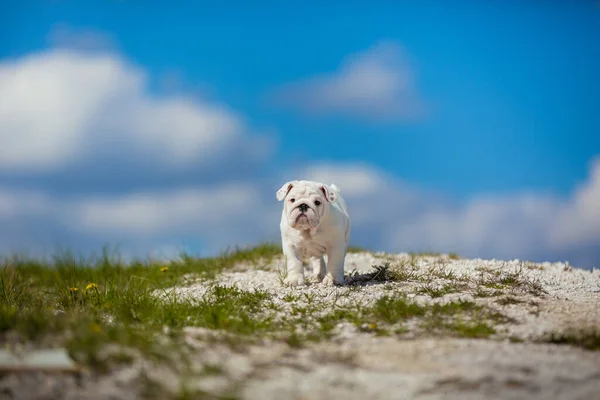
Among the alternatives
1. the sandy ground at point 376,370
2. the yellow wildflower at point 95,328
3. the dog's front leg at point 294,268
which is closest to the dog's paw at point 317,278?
the dog's front leg at point 294,268

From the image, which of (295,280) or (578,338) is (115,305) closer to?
(295,280)

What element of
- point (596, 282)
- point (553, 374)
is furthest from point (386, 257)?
point (553, 374)

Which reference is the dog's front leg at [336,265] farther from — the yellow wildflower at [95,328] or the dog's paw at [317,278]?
the yellow wildflower at [95,328]

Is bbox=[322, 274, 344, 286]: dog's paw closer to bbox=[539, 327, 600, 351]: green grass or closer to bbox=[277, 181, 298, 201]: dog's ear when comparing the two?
bbox=[277, 181, 298, 201]: dog's ear

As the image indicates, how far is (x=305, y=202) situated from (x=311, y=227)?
0.36 meters

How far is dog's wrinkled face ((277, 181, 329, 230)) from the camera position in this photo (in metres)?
8.12

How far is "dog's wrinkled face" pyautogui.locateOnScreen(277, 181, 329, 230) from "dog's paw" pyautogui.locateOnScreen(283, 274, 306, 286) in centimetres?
71

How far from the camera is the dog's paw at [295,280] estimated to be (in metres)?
8.56

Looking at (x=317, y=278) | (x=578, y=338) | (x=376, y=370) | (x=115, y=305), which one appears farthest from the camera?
(x=317, y=278)

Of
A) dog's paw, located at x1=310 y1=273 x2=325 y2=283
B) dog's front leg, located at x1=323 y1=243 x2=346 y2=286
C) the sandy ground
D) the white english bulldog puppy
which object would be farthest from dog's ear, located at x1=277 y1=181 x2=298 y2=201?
the sandy ground

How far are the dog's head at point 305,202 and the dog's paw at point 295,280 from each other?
713 mm

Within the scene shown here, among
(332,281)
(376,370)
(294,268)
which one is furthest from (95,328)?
(332,281)

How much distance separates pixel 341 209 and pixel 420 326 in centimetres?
314

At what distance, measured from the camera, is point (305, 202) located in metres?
8.12
